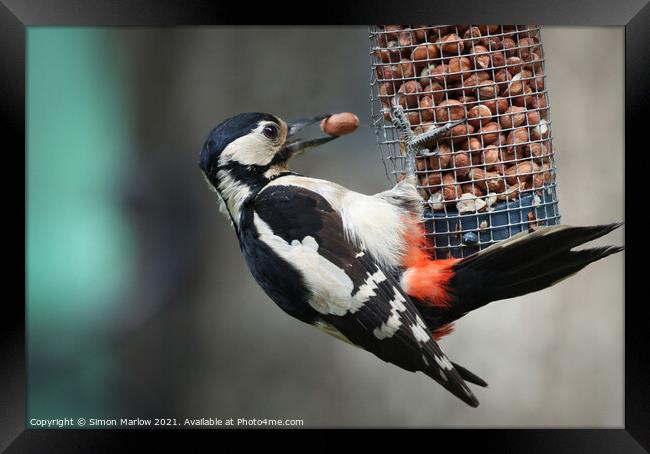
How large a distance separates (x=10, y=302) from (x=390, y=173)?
142cm

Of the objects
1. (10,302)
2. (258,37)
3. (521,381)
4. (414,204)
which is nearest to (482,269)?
(414,204)

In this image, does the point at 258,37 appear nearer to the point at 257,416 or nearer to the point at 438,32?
the point at 438,32

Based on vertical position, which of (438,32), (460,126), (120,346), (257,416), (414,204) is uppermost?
(438,32)

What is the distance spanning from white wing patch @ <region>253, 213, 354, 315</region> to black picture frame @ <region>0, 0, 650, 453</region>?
728mm

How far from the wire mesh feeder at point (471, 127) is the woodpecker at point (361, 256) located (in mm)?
92

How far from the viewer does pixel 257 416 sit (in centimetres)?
347

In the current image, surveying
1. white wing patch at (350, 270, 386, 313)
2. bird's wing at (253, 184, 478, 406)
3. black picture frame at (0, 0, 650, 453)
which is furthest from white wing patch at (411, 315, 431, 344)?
black picture frame at (0, 0, 650, 453)

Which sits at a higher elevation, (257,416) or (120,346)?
(120,346)

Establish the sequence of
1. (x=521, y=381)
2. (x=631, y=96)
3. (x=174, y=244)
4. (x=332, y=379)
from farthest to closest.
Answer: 1. (x=174, y=244)
2. (x=332, y=379)
3. (x=521, y=381)
4. (x=631, y=96)

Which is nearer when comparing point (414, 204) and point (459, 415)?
point (414, 204)

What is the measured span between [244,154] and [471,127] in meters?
0.75
